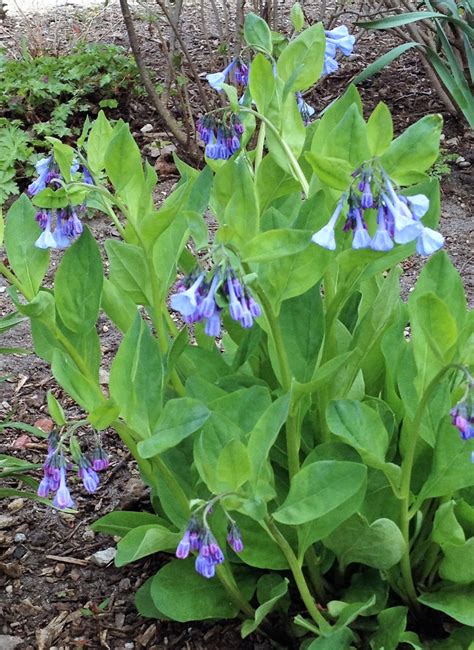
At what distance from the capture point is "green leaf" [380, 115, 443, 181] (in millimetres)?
1339

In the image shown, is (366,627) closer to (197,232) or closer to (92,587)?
(92,587)

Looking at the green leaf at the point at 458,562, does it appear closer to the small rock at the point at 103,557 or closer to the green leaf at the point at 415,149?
the green leaf at the point at 415,149

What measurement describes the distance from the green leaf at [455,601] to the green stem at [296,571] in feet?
0.70

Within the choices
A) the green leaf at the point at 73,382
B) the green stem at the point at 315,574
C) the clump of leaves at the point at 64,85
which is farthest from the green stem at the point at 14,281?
the clump of leaves at the point at 64,85

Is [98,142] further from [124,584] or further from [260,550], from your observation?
[124,584]

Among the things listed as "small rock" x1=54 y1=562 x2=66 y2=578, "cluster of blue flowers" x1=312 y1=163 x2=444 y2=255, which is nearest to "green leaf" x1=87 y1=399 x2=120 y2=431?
"cluster of blue flowers" x1=312 y1=163 x2=444 y2=255

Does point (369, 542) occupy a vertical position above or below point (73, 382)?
below

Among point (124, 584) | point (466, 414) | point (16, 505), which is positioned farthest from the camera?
point (16, 505)

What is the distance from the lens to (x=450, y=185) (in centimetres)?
401

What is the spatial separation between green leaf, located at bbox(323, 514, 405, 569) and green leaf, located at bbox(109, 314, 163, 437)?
421 millimetres

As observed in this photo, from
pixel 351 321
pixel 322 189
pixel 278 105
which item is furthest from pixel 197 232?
pixel 351 321

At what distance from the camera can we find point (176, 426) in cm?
134

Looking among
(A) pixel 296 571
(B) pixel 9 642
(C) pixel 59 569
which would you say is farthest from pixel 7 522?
(A) pixel 296 571

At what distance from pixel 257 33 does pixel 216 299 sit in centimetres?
69
